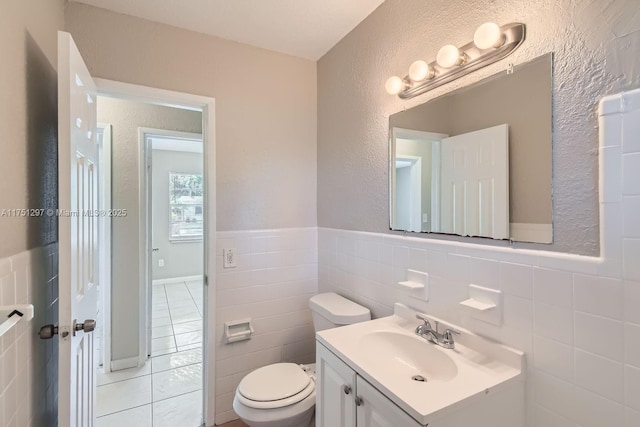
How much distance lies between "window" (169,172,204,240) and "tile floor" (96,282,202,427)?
2345mm

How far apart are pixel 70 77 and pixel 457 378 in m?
1.64

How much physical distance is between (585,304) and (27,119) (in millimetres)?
1877

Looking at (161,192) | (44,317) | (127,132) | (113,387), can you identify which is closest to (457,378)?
(44,317)

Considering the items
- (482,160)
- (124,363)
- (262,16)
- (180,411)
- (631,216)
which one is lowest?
(180,411)

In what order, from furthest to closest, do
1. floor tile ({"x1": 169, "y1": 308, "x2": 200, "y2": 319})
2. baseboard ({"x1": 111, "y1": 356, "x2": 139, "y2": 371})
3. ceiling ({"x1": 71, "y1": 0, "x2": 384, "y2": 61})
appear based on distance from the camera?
1. floor tile ({"x1": 169, "y1": 308, "x2": 200, "y2": 319})
2. baseboard ({"x1": 111, "y1": 356, "x2": 139, "y2": 371})
3. ceiling ({"x1": 71, "y1": 0, "x2": 384, "y2": 61})

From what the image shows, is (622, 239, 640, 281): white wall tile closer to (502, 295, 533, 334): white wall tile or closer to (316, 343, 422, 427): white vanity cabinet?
(502, 295, 533, 334): white wall tile

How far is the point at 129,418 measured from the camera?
1927mm

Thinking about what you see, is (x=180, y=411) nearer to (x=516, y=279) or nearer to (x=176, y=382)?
(x=176, y=382)

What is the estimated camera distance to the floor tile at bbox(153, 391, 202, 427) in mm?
1896

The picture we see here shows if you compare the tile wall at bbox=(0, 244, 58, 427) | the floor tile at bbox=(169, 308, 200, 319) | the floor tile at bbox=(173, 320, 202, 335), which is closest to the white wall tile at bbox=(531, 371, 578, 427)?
the tile wall at bbox=(0, 244, 58, 427)

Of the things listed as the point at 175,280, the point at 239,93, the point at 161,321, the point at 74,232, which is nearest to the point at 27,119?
the point at 74,232

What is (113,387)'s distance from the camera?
2.24 meters

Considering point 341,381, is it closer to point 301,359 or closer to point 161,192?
point 301,359

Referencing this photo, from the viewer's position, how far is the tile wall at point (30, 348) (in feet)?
2.75
